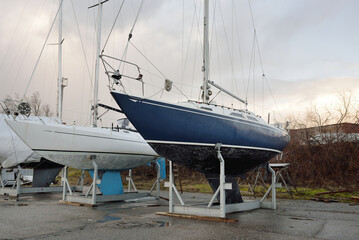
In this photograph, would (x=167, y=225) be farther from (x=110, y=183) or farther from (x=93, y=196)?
(x=110, y=183)

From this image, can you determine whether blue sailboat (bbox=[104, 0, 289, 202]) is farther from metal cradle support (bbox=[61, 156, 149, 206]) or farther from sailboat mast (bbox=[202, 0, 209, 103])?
metal cradle support (bbox=[61, 156, 149, 206])

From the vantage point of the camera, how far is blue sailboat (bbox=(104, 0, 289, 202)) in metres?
7.60

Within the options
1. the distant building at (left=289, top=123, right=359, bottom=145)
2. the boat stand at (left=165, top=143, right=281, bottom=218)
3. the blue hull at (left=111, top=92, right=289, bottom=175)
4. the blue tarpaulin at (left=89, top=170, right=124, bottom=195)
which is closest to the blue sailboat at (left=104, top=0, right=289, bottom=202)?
the blue hull at (left=111, top=92, right=289, bottom=175)

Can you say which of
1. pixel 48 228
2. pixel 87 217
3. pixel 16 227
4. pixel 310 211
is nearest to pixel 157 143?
pixel 87 217

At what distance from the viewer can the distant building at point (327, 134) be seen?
19.2m

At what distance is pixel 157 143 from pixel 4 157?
31.2ft

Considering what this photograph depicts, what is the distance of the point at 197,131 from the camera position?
7.79 metres

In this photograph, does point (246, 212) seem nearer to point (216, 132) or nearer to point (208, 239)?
point (216, 132)

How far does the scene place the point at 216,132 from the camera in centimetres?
796

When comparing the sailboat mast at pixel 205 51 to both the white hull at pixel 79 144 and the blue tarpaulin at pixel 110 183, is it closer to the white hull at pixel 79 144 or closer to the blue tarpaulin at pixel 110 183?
the white hull at pixel 79 144

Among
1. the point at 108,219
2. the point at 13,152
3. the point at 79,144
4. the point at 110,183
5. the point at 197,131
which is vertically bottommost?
the point at 108,219

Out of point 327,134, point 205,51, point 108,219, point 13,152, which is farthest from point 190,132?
point 327,134

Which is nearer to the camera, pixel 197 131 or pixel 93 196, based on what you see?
pixel 197 131

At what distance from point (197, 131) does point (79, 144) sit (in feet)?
17.6
